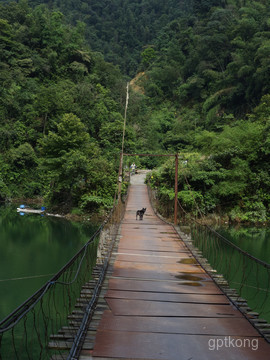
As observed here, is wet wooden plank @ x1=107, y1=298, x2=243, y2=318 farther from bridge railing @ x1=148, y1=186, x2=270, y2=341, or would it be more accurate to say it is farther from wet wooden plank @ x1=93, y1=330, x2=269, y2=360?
wet wooden plank @ x1=93, y1=330, x2=269, y2=360

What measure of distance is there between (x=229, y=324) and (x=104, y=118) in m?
28.2

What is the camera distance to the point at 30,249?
48.2ft

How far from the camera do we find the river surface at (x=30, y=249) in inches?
385

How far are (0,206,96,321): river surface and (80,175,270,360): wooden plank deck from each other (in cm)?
372

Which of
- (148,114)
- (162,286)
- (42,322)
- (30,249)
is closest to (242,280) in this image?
(162,286)

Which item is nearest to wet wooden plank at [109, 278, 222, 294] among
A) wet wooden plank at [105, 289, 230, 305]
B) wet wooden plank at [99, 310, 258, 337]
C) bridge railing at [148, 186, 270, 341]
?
wet wooden plank at [105, 289, 230, 305]

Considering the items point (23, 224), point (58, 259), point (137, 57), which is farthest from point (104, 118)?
point (137, 57)

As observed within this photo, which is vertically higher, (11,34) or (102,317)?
(11,34)

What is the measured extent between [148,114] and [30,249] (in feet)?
85.6

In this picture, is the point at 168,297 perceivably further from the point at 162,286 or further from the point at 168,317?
the point at 168,317

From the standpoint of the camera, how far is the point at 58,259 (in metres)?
13.1

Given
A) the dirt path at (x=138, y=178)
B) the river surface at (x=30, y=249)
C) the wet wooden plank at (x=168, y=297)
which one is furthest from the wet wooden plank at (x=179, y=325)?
the dirt path at (x=138, y=178)

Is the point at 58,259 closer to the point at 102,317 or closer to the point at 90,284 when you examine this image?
the point at 90,284

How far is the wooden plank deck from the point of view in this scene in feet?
11.7
